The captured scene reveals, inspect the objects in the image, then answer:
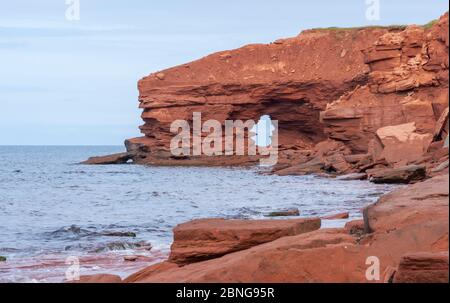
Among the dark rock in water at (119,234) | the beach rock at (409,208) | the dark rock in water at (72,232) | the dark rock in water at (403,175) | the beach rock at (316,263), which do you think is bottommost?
the dark rock in water at (72,232)

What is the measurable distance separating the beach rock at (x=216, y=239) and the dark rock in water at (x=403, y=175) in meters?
18.1

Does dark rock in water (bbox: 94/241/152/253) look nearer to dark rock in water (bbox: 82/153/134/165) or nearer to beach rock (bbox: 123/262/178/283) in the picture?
beach rock (bbox: 123/262/178/283)

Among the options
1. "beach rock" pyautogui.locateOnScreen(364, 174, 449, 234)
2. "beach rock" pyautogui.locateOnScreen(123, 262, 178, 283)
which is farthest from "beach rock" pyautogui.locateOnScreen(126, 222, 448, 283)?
"beach rock" pyautogui.locateOnScreen(123, 262, 178, 283)

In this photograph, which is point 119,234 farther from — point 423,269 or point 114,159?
point 114,159

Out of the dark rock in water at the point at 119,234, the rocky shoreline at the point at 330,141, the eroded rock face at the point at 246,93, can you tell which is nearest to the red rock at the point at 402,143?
the rocky shoreline at the point at 330,141

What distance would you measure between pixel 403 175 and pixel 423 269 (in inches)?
876

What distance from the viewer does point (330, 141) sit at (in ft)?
154

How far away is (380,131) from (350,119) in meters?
8.11

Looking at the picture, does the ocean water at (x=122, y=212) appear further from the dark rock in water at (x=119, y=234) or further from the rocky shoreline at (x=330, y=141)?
the rocky shoreline at (x=330, y=141)

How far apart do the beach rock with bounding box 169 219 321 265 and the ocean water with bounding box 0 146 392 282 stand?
1997 mm

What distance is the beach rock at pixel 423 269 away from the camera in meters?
5.86

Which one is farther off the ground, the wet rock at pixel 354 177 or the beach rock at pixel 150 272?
the beach rock at pixel 150 272

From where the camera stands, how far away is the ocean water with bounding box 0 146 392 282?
43.5 feet

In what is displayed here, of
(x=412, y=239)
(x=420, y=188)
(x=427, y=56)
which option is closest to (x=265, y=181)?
(x=427, y=56)
